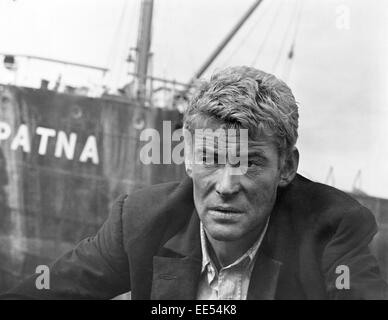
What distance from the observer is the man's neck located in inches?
112

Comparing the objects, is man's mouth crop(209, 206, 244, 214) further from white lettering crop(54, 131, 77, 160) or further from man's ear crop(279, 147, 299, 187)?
white lettering crop(54, 131, 77, 160)


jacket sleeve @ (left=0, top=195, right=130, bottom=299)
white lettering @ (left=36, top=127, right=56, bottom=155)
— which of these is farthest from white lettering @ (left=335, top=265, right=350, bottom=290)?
white lettering @ (left=36, top=127, right=56, bottom=155)

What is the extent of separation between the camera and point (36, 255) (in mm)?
3586

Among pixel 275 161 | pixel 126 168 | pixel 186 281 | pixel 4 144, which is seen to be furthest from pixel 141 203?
pixel 4 144

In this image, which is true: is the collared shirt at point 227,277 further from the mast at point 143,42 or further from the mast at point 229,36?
the mast at point 143,42

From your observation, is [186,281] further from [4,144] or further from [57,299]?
[4,144]

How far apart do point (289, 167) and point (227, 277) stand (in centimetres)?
57

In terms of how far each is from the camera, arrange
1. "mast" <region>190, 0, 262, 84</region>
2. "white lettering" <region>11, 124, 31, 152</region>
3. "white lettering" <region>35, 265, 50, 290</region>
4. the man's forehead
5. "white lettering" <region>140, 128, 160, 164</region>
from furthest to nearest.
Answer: "white lettering" <region>11, 124, 31, 152</region> → "mast" <region>190, 0, 262, 84</region> → "white lettering" <region>140, 128, 160, 164</region> → "white lettering" <region>35, 265, 50, 290</region> → the man's forehead

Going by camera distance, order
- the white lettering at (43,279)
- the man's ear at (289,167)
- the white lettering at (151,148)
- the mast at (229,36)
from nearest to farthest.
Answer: the man's ear at (289,167) → the white lettering at (43,279) → the white lettering at (151,148) → the mast at (229,36)

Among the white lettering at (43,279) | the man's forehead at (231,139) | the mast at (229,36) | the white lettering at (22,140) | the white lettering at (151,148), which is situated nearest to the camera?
the man's forehead at (231,139)

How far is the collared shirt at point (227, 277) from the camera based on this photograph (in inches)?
113

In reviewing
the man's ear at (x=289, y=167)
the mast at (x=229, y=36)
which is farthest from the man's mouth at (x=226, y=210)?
the mast at (x=229, y=36)

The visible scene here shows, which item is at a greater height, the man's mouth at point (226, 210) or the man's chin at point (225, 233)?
the man's mouth at point (226, 210)

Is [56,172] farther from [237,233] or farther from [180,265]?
[237,233]
